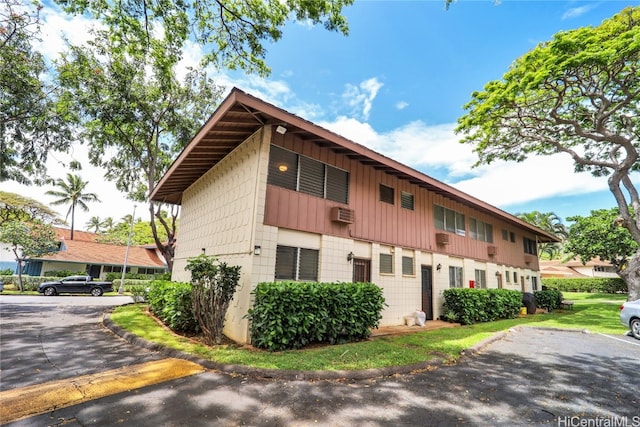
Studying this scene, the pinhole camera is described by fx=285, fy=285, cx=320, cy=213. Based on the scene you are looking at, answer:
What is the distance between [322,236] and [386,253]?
292 centimetres

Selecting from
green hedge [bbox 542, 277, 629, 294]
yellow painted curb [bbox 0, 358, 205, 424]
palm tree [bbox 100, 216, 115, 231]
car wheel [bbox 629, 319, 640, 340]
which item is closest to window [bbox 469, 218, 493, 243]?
car wheel [bbox 629, 319, 640, 340]

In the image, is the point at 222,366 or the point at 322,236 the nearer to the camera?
the point at 222,366

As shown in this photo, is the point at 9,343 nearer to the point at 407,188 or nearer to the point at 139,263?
the point at 407,188

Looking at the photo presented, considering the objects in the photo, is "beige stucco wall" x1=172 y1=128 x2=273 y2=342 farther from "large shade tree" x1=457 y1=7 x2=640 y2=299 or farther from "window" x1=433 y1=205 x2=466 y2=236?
"large shade tree" x1=457 y1=7 x2=640 y2=299

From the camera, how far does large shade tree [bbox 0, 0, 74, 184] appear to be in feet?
30.9

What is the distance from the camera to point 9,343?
20.0 ft

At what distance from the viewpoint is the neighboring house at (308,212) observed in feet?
22.3

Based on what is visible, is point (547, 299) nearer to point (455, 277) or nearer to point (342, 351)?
point (455, 277)

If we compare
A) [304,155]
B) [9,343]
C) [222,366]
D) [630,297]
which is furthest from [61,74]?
[630,297]

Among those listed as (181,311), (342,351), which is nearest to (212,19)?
(181,311)

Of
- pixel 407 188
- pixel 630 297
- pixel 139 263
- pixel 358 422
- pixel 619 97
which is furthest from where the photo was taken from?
pixel 139 263

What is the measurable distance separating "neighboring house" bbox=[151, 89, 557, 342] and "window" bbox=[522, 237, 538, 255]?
8.59 meters

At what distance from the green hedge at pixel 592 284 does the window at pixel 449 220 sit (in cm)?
2460

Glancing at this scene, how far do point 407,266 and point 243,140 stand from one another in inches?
278
